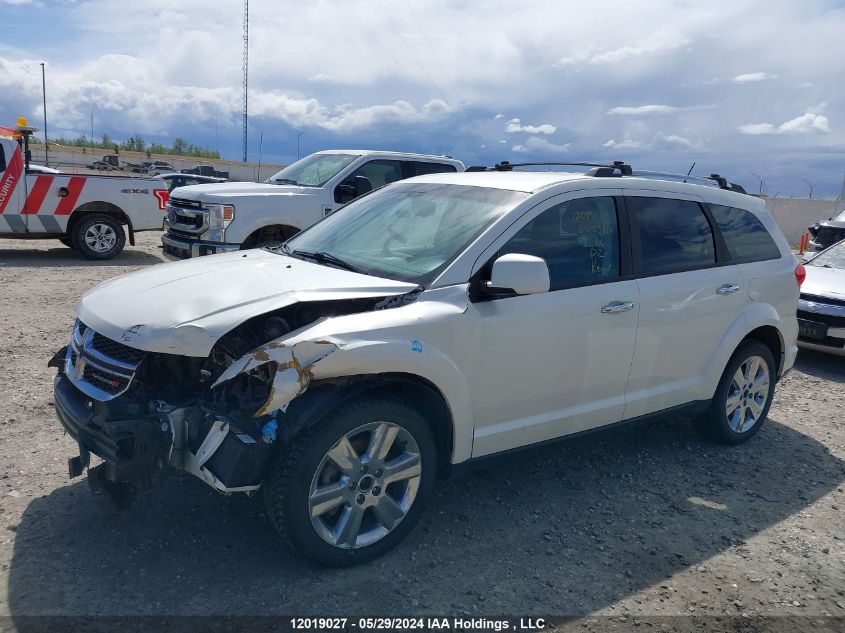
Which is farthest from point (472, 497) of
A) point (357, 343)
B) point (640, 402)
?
point (357, 343)

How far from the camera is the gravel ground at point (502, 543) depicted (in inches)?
126

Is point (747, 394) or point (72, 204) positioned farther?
point (72, 204)

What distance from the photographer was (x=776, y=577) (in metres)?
3.61

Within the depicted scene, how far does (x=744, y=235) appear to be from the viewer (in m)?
5.14

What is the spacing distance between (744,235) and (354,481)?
11.2ft

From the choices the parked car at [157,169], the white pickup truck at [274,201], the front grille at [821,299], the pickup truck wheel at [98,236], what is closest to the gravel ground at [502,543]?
the front grille at [821,299]

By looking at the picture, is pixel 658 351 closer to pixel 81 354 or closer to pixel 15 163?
pixel 81 354

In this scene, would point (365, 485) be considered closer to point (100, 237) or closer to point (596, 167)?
point (596, 167)

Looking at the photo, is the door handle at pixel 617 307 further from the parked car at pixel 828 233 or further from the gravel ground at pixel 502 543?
the parked car at pixel 828 233

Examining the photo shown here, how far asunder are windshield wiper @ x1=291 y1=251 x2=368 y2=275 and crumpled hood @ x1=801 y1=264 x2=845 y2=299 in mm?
5819

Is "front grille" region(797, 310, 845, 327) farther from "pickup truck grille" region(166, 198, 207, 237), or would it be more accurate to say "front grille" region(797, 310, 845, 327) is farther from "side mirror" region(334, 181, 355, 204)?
"pickup truck grille" region(166, 198, 207, 237)

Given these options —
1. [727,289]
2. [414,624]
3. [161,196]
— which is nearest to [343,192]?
[161,196]

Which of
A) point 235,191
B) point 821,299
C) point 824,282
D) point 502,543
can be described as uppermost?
point 235,191

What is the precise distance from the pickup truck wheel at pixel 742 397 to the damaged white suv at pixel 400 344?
173 mm
